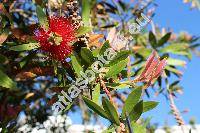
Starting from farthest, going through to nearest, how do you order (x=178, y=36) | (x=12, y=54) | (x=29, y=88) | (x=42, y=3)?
(x=178, y=36) < (x=29, y=88) < (x=12, y=54) < (x=42, y=3)

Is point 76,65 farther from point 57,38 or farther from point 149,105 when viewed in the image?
point 149,105

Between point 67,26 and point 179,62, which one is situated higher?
point 179,62

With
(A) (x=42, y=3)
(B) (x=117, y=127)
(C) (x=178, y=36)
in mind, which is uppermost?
(C) (x=178, y=36)

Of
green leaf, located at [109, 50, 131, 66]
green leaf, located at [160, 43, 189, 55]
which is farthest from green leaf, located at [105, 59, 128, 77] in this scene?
green leaf, located at [160, 43, 189, 55]

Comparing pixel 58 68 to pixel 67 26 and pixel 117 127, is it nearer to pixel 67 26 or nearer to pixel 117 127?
pixel 67 26

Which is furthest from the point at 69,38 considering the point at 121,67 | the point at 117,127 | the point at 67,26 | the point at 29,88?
the point at 29,88

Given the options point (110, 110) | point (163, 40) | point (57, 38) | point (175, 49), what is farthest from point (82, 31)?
point (175, 49)

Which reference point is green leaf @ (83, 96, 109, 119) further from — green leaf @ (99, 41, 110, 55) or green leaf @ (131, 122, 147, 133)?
green leaf @ (99, 41, 110, 55)

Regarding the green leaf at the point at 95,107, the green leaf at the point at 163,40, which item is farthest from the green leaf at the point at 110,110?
the green leaf at the point at 163,40
